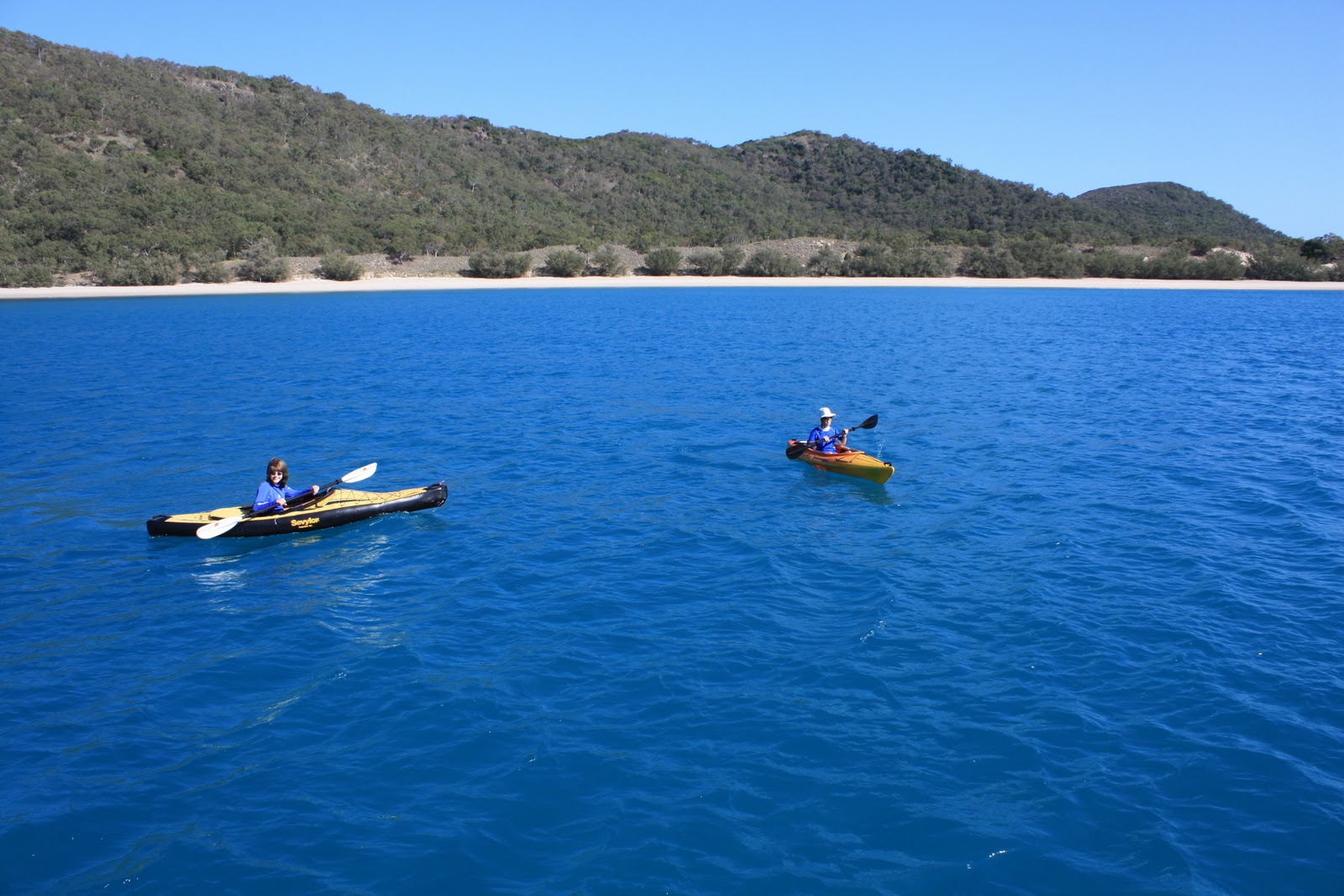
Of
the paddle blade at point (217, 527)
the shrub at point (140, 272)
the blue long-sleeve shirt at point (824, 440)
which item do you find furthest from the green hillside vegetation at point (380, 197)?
the blue long-sleeve shirt at point (824, 440)

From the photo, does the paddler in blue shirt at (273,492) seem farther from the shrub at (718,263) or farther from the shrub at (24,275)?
the shrub at (718,263)

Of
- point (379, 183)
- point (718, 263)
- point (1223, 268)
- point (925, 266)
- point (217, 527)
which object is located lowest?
point (217, 527)

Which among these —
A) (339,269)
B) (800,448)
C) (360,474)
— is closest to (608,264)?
(339,269)

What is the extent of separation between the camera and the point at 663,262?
68562 millimetres

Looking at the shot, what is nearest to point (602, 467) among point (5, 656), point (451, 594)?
point (451, 594)

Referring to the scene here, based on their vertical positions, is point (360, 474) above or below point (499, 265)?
below

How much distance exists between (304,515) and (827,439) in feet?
28.6

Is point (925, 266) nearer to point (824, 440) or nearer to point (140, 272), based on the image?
point (140, 272)

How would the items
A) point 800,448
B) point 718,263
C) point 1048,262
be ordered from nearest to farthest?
point 800,448
point 718,263
point 1048,262

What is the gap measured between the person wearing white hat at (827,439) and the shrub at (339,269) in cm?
4999

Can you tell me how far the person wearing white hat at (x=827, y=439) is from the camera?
15.9 meters

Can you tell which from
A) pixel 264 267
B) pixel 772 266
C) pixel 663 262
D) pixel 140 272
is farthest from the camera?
pixel 772 266

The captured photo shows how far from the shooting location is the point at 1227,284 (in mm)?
68562

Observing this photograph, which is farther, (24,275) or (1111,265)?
(1111,265)
